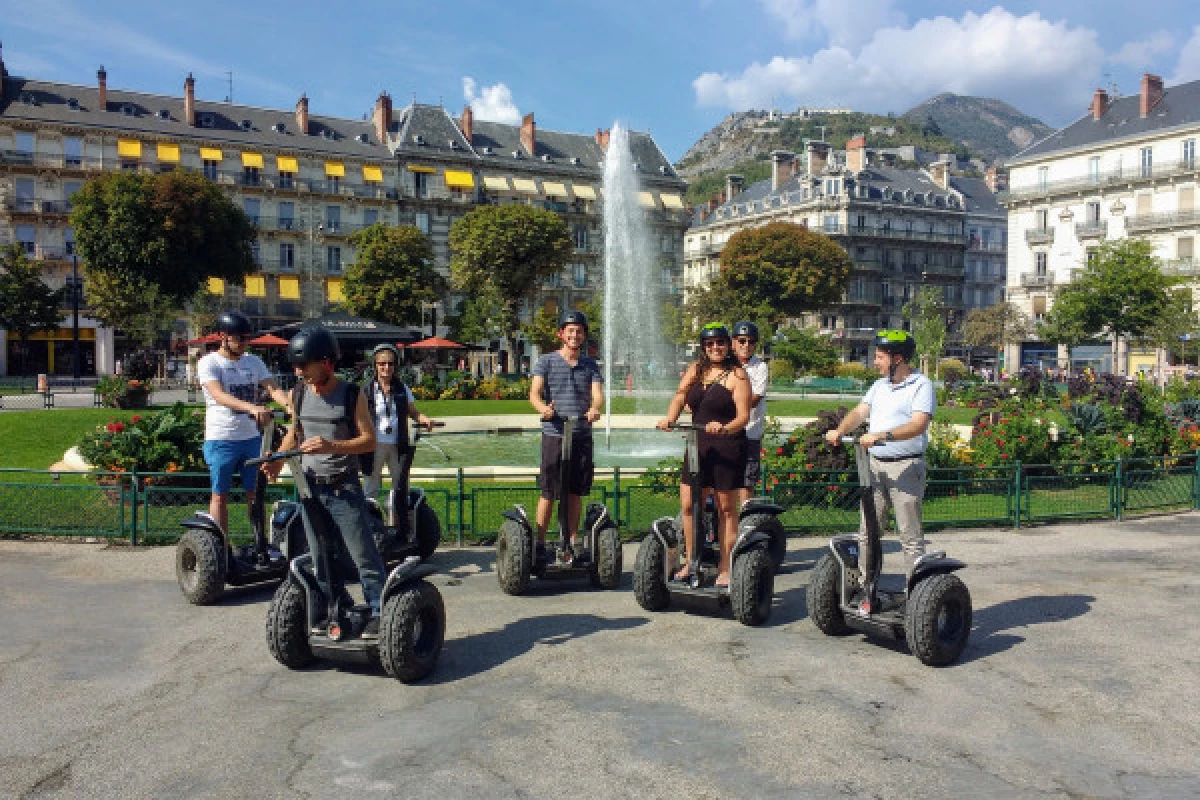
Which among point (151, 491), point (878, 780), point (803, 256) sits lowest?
point (878, 780)

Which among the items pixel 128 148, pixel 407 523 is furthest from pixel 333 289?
pixel 407 523

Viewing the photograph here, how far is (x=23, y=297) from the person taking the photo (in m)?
47.0

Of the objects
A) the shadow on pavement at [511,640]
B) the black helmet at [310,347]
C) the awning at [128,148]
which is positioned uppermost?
the awning at [128,148]

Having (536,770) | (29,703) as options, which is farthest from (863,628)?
(29,703)

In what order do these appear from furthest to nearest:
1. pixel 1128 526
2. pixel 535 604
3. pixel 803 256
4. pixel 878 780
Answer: pixel 803 256, pixel 1128 526, pixel 535 604, pixel 878 780

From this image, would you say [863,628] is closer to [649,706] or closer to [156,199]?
[649,706]

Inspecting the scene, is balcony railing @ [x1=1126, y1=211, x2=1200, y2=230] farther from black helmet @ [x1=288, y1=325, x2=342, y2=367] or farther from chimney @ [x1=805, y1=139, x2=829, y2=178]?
black helmet @ [x1=288, y1=325, x2=342, y2=367]

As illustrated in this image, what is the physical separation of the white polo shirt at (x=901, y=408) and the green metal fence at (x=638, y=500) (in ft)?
12.9

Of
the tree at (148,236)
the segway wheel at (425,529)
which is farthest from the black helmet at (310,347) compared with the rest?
the tree at (148,236)

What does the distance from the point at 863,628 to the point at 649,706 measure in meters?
1.80

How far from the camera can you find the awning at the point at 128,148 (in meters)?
53.3

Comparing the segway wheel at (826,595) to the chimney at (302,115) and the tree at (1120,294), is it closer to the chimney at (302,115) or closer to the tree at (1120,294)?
the tree at (1120,294)

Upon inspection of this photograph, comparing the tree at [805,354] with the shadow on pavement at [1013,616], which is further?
the tree at [805,354]

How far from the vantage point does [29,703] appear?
5070 mm
